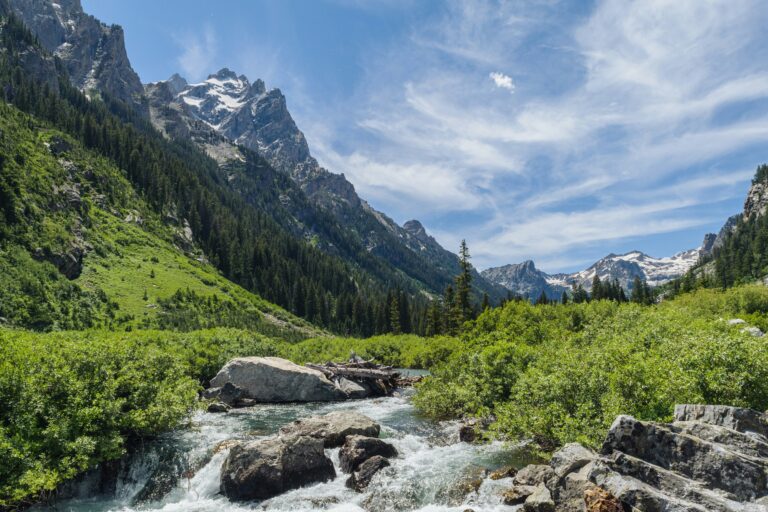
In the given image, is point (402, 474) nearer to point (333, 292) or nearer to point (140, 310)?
point (140, 310)

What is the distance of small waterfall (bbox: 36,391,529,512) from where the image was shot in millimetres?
17250

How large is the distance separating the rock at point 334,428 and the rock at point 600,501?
47.7 ft

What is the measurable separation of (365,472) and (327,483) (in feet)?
6.12

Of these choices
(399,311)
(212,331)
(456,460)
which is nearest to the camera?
(456,460)

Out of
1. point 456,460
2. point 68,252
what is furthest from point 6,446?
point 68,252

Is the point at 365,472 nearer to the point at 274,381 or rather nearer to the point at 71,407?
the point at 71,407

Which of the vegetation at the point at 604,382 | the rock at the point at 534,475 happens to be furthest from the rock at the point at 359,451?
the rock at the point at 534,475

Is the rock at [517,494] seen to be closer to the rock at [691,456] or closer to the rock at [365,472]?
the rock at [691,456]

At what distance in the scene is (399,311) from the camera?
480ft

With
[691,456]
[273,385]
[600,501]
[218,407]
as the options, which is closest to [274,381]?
[273,385]

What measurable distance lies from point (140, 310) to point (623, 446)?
87293mm

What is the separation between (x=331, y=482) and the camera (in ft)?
64.7

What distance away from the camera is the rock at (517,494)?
15789mm

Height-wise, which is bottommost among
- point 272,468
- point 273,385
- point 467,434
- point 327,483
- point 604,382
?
point 327,483
